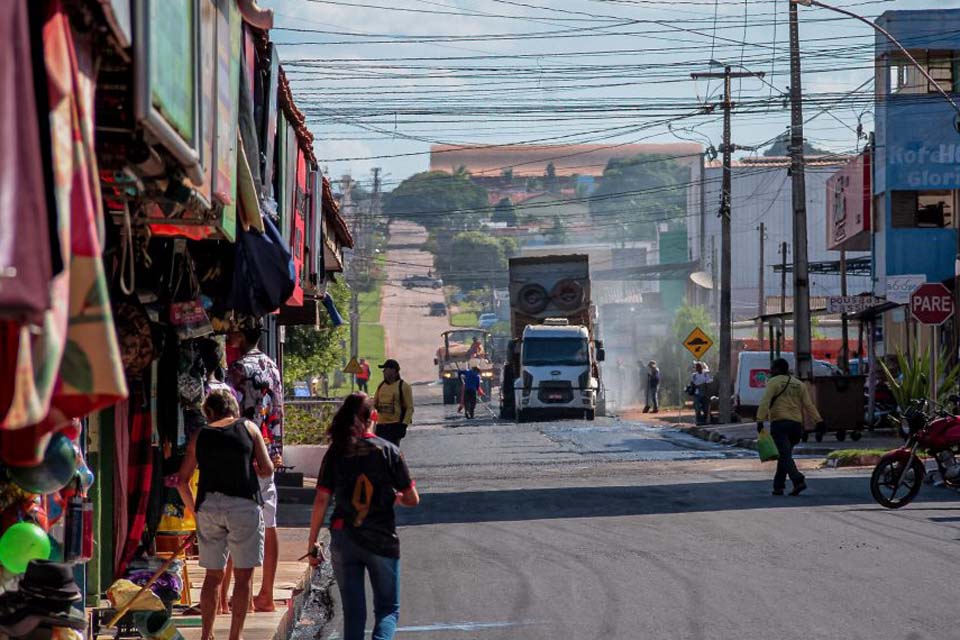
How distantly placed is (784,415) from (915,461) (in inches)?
93.5

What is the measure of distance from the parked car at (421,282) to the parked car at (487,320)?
18417mm

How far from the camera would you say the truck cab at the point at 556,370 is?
46938 millimetres

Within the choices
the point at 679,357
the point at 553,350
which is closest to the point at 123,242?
the point at 553,350

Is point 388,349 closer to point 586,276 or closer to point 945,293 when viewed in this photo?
point 586,276

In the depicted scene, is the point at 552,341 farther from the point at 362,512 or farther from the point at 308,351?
the point at 362,512

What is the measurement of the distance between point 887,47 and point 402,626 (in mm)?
33905

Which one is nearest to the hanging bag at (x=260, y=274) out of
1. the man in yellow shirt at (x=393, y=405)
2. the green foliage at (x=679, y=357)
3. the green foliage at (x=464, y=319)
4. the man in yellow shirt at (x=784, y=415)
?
the man in yellow shirt at (x=393, y=405)

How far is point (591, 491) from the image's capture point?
21203 mm

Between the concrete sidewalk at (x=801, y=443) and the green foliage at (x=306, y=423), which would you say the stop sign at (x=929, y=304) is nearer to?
the concrete sidewalk at (x=801, y=443)

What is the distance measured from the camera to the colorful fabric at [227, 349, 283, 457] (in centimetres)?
1180

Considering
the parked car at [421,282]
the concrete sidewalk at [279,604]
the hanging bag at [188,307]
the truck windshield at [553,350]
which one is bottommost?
the concrete sidewalk at [279,604]

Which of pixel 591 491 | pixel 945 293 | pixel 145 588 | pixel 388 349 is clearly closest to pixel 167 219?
pixel 145 588

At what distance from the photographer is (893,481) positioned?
17.7m

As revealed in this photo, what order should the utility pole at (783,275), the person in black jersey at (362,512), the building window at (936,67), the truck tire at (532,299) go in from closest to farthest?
the person in black jersey at (362,512) → the building window at (936,67) → the truck tire at (532,299) → the utility pole at (783,275)
